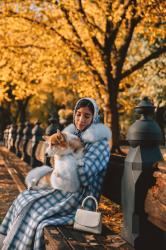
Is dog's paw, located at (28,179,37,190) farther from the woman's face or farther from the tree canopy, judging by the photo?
the tree canopy

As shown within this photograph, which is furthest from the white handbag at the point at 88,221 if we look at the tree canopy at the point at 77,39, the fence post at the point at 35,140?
the tree canopy at the point at 77,39

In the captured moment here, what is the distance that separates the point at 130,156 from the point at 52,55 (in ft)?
40.6

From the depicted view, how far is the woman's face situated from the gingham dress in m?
0.26

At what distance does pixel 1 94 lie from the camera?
16.6 metres

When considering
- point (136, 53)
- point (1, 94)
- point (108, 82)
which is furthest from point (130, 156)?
point (136, 53)

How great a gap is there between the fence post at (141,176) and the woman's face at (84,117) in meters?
0.71

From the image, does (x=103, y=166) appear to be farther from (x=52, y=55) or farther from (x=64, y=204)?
(x=52, y=55)

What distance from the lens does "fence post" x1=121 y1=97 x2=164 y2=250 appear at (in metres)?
3.66

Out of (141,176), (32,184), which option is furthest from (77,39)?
(141,176)

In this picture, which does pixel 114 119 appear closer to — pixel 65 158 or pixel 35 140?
pixel 35 140

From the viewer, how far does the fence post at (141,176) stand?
366cm

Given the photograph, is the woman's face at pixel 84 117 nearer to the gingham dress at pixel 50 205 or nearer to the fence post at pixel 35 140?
the gingham dress at pixel 50 205

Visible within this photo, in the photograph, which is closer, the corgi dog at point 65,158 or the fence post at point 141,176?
the fence post at point 141,176

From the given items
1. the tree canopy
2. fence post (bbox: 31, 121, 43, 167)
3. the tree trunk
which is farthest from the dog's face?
the tree trunk
